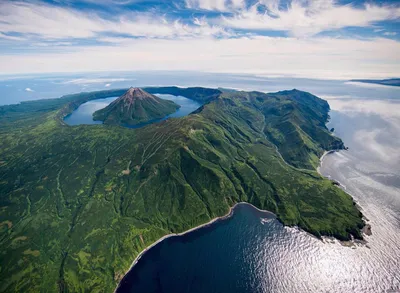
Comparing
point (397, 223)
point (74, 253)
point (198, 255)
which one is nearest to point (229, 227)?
point (198, 255)

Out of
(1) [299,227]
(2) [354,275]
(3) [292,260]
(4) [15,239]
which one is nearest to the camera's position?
(2) [354,275]

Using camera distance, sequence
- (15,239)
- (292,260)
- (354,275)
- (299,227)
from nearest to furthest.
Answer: (354,275), (292,260), (15,239), (299,227)

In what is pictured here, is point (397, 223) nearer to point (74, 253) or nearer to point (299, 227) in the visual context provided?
point (299, 227)

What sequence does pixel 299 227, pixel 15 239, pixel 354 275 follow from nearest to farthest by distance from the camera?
pixel 354 275 → pixel 15 239 → pixel 299 227

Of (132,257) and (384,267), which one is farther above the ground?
(384,267)

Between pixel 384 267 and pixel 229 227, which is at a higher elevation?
pixel 384 267

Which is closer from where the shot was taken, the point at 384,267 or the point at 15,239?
the point at 384,267

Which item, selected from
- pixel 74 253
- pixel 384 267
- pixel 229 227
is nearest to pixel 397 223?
pixel 384 267

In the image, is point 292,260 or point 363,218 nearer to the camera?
point 292,260

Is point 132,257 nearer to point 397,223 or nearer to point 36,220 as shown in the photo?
point 36,220
